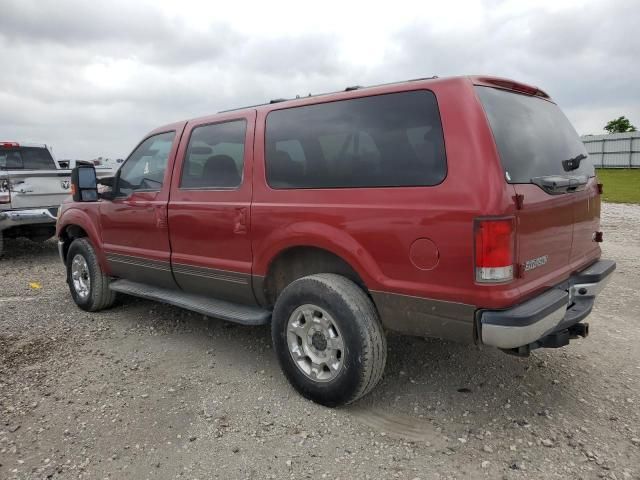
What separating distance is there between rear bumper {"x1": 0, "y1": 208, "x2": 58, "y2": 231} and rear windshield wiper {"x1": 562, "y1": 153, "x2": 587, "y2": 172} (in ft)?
25.0

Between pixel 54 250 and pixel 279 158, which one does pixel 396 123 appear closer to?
pixel 279 158

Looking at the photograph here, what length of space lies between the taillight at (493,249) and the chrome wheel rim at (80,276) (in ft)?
13.9

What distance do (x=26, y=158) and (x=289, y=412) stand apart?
31.0ft

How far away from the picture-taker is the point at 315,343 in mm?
3223

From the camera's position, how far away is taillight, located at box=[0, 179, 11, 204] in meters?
7.81

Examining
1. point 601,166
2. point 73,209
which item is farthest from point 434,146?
point 601,166

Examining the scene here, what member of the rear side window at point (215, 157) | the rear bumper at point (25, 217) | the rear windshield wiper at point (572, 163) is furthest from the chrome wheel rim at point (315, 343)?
the rear bumper at point (25, 217)

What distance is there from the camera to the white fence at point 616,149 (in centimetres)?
3497

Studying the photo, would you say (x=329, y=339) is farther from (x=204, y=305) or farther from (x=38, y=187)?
(x=38, y=187)

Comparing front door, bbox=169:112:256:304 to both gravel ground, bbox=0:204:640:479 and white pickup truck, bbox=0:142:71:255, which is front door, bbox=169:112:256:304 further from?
white pickup truck, bbox=0:142:71:255

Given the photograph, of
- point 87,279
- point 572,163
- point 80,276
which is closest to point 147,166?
point 87,279

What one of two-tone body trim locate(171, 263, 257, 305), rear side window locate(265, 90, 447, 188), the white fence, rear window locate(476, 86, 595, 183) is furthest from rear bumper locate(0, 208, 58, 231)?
the white fence

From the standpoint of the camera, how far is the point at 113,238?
15.8ft

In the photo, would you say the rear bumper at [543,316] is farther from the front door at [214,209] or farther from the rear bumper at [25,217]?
the rear bumper at [25,217]
